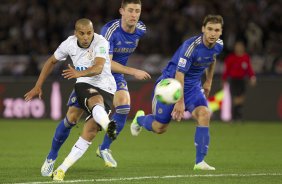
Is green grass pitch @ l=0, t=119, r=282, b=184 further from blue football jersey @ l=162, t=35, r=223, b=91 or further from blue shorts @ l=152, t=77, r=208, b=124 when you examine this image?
blue football jersey @ l=162, t=35, r=223, b=91

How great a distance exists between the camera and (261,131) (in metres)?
17.9

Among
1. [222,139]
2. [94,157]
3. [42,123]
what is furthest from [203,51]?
[42,123]

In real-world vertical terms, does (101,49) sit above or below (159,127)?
above

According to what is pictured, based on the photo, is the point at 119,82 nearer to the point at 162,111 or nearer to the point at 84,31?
the point at 162,111

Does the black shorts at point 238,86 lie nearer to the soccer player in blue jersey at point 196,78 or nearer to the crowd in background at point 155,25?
the crowd in background at point 155,25

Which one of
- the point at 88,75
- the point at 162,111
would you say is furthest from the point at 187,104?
the point at 88,75

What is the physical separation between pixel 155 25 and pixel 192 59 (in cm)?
1181

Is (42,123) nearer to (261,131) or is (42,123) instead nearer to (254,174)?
(261,131)

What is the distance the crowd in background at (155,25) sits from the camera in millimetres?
21406

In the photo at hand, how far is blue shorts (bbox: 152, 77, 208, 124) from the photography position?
10.6 metres

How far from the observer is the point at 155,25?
22219 mm

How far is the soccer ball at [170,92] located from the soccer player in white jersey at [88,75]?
2.06 feet

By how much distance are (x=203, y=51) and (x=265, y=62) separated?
1062cm

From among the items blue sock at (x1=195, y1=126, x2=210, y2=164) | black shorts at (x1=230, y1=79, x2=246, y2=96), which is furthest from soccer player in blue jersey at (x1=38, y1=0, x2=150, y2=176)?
black shorts at (x1=230, y1=79, x2=246, y2=96)
